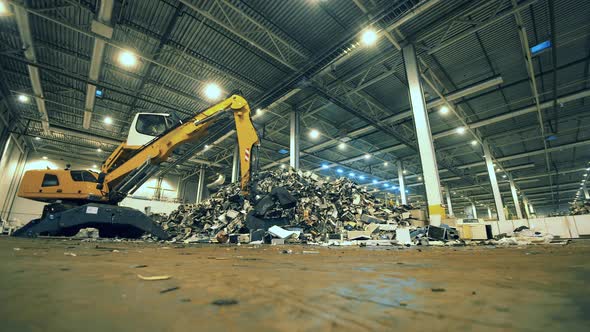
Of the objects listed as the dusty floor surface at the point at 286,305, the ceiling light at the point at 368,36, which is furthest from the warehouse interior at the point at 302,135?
the ceiling light at the point at 368,36

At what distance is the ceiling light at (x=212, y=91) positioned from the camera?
9.37 meters

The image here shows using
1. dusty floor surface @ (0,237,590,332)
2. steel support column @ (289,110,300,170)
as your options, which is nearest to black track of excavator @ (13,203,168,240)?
dusty floor surface @ (0,237,590,332)

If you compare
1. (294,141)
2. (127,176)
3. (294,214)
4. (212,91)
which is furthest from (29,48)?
(294,214)

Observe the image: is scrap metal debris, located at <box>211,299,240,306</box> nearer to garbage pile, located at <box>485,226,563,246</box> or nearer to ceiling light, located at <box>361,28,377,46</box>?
garbage pile, located at <box>485,226,563,246</box>

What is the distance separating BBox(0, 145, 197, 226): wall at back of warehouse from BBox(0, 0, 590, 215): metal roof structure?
1308 mm

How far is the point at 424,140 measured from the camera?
692 cm

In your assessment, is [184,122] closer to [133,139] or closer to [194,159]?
[133,139]

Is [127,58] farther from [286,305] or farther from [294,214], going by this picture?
[286,305]

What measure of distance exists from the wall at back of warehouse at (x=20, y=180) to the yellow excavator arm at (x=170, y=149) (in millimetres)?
10306

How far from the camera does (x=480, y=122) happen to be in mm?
11547

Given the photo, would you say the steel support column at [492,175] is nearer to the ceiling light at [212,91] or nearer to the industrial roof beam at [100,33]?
the ceiling light at [212,91]

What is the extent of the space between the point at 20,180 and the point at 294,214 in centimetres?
1779

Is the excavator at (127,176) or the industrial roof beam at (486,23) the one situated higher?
the industrial roof beam at (486,23)

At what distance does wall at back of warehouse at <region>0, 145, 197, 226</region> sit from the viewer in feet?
40.9
